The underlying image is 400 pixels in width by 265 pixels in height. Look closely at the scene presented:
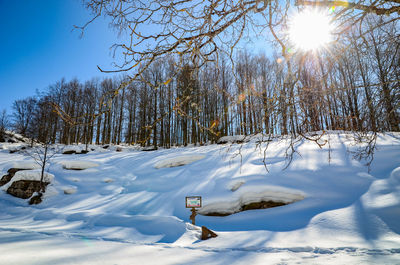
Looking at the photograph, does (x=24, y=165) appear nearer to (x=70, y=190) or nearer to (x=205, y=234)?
(x=70, y=190)

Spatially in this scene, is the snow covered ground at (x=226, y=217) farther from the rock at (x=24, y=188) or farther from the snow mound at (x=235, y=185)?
the rock at (x=24, y=188)

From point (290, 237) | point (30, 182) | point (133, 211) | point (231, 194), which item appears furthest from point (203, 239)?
point (30, 182)

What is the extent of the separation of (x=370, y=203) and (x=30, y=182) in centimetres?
1309

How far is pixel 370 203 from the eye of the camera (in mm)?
4332

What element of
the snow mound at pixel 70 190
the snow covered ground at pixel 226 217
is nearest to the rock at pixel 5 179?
the snow covered ground at pixel 226 217

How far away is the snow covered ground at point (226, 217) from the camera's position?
238 centimetres

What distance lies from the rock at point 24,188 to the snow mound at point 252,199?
8.65m

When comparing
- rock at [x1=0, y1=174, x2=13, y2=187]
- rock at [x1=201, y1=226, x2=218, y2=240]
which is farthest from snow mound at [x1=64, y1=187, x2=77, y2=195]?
rock at [x1=201, y1=226, x2=218, y2=240]

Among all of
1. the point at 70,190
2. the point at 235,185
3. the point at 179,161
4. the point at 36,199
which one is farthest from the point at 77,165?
the point at 235,185

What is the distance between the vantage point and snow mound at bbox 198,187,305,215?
5.32 meters

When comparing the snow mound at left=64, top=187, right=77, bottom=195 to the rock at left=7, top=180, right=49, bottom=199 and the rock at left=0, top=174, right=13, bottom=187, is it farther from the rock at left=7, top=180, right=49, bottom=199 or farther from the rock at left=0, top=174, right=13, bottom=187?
the rock at left=0, top=174, right=13, bottom=187

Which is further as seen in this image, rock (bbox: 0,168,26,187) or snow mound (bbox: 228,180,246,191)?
rock (bbox: 0,168,26,187)

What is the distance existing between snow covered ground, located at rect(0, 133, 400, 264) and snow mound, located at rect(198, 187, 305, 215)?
27 millimetres

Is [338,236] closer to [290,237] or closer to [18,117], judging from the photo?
[290,237]
